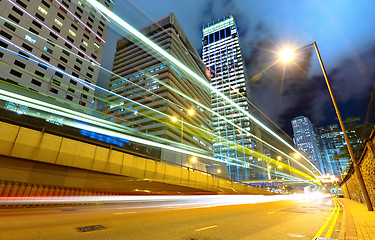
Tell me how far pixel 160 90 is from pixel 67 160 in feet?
210

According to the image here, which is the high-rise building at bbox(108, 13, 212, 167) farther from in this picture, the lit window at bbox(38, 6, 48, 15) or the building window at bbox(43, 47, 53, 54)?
the lit window at bbox(38, 6, 48, 15)

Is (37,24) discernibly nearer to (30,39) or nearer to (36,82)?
(30,39)

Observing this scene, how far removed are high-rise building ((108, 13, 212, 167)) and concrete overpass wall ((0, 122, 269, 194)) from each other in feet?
119

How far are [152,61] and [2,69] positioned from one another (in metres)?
55.4

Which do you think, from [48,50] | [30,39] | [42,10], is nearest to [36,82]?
[48,50]

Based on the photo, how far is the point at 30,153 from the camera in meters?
14.9

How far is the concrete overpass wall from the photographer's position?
1448 cm

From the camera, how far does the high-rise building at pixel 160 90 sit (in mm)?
74181

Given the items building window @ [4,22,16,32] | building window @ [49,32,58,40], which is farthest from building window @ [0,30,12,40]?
building window @ [49,32,58,40]

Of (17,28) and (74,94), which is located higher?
(17,28)

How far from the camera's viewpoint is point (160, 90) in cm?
7862

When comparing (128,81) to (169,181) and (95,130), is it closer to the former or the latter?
(95,130)

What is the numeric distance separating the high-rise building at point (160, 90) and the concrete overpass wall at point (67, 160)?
119 ft

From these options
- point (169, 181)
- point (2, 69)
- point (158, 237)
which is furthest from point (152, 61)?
point (158, 237)
